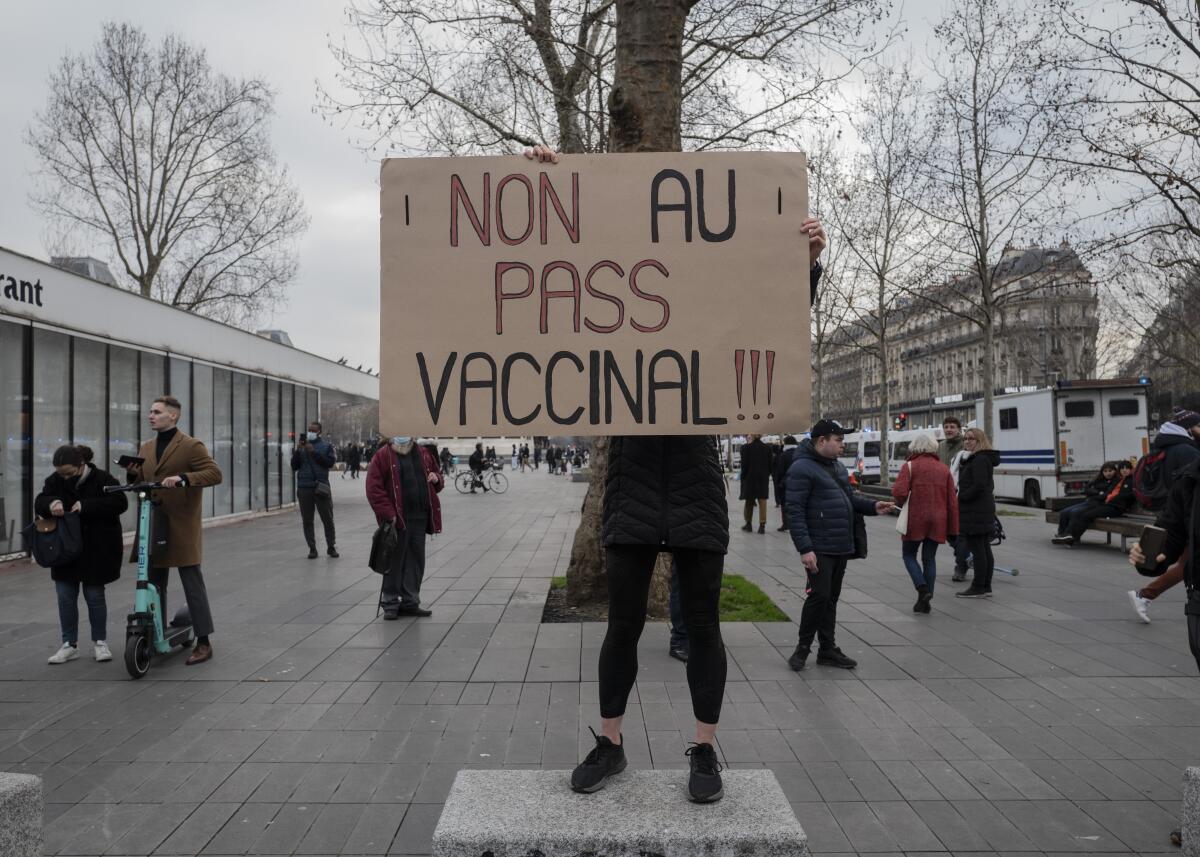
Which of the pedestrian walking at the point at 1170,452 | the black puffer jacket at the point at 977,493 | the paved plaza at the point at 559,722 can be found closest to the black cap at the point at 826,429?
the paved plaza at the point at 559,722

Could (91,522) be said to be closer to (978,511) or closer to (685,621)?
(685,621)

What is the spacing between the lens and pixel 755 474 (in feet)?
52.4

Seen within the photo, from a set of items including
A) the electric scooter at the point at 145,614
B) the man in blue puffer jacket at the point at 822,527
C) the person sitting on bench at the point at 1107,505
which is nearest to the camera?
the electric scooter at the point at 145,614

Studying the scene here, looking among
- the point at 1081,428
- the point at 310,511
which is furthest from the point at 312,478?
the point at 1081,428

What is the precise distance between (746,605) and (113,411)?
12188mm

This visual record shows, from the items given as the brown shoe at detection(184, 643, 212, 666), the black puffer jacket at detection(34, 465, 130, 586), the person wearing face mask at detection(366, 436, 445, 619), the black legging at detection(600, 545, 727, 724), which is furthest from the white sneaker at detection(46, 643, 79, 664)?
the black legging at detection(600, 545, 727, 724)

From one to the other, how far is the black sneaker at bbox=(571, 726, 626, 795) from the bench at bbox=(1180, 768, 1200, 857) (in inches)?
79.7

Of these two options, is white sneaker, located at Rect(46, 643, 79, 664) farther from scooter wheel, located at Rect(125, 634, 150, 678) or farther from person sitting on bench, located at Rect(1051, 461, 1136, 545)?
person sitting on bench, located at Rect(1051, 461, 1136, 545)

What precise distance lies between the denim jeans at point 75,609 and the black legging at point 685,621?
464cm

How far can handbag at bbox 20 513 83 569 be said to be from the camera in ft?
19.3

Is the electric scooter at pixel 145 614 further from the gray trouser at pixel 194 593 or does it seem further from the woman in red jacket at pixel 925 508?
the woman in red jacket at pixel 925 508

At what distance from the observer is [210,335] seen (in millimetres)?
18562

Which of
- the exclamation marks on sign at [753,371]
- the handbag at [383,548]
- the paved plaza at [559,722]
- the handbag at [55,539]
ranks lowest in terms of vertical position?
the paved plaza at [559,722]

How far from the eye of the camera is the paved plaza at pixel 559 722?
3576 mm
